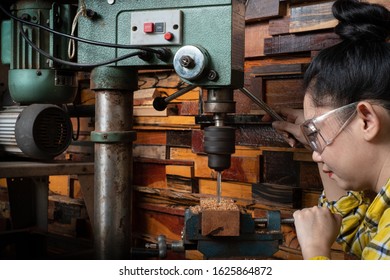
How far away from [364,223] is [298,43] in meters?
0.93

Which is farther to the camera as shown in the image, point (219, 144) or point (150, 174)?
point (150, 174)

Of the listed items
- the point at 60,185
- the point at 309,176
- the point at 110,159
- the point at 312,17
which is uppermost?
the point at 312,17

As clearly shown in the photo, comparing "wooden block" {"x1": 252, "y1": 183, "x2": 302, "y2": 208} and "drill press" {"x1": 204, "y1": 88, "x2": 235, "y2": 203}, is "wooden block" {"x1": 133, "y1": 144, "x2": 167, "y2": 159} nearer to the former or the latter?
"wooden block" {"x1": 252, "y1": 183, "x2": 302, "y2": 208}

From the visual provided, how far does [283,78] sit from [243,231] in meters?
1.01

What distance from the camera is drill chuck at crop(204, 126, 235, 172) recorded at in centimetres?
140

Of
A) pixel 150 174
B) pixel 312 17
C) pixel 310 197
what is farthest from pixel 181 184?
pixel 312 17

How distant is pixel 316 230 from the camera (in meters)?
1.28

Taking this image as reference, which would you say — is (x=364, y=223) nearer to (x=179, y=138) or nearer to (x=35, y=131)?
(x=179, y=138)

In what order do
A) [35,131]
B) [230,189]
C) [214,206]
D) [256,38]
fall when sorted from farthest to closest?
[230,189] < [256,38] < [35,131] < [214,206]

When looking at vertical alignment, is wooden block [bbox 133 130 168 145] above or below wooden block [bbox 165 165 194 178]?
above

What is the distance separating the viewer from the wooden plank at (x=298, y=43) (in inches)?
78.4

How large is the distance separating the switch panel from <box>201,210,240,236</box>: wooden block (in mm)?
538

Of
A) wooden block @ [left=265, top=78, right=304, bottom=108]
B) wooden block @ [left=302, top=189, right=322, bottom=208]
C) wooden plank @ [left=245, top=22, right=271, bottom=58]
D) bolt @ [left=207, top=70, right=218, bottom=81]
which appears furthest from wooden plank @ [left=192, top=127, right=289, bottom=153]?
bolt @ [left=207, top=70, right=218, bottom=81]

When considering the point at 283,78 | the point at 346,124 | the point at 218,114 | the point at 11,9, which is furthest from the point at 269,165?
the point at 11,9
